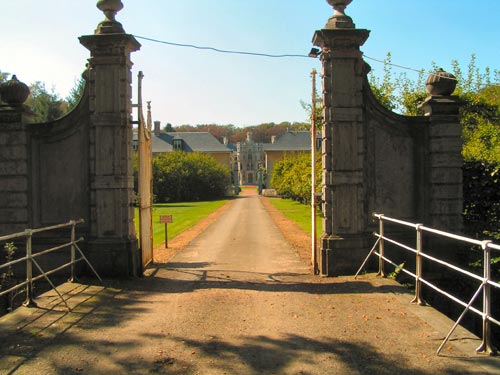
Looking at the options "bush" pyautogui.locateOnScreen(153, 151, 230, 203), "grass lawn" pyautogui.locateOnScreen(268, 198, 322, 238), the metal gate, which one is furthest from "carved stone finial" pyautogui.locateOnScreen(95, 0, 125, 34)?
"bush" pyautogui.locateOnScreen(153, 151, 230, 203)

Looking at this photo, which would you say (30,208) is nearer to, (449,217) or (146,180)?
(146,180)

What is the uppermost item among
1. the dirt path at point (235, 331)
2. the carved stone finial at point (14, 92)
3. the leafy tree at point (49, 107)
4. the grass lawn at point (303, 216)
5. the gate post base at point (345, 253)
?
the leafy tree at point (49, 107)

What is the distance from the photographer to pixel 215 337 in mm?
5312

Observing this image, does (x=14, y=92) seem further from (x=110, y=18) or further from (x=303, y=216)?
(x=303, y=216)

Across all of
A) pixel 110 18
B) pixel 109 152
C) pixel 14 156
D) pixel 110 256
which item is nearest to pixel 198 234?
pixel 110 256

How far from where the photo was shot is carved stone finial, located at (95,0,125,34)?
884 centimetres

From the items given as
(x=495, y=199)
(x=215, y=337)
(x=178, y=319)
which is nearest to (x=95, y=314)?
(x=178, y=319)

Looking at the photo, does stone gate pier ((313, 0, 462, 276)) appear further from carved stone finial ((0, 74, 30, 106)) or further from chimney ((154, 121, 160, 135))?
chimney ((154, 121, 160, 135))

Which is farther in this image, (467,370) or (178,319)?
(178,319)

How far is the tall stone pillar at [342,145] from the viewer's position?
872cm

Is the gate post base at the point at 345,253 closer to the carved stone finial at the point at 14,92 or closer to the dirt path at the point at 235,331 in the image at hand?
the dirt path at the point at 235,331

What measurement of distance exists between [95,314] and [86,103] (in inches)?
169

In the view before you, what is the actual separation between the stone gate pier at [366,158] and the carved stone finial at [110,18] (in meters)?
3.65

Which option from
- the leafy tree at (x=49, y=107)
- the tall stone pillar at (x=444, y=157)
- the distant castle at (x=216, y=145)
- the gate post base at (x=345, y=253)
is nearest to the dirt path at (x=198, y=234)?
the gate post base at (x=345, y=253)
